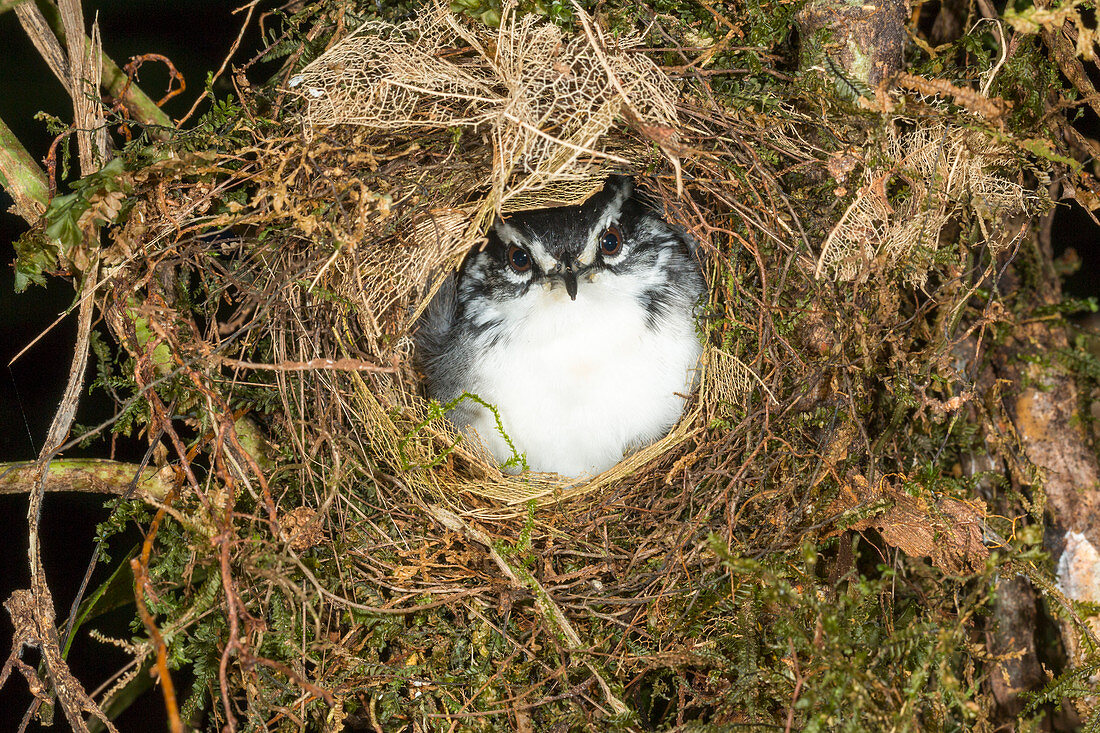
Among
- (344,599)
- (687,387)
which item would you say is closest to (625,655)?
(344,599)

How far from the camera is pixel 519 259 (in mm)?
2846

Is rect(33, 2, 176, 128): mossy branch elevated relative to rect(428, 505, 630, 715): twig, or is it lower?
elevated

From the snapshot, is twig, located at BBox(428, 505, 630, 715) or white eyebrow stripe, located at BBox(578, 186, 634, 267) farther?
white eyebrow stripe, located at BBox(578, 186, 634, 267)

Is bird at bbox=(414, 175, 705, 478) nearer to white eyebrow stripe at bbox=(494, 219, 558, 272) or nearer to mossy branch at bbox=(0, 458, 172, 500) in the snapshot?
white eyebrow stripe at bbox=(494, 219, 558, 272)

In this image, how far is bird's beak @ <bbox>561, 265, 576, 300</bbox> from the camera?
102 inches

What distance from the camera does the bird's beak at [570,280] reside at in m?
2.60

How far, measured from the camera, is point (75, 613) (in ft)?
6.82

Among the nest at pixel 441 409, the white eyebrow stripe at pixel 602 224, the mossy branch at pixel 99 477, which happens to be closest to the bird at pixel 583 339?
the white eyebrow stripe at pixel 602 224

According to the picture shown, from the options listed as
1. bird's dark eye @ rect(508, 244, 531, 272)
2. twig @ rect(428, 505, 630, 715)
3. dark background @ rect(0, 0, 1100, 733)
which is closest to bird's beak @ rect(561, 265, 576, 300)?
bird's dark eye @ rect(508, 244, 531, 272)

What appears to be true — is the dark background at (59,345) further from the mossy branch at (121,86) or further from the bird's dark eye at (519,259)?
the bird's dark eye at (519,259)

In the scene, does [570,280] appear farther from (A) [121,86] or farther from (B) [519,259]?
(A) [121,86]

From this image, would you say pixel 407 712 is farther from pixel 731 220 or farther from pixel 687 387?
pixel 731 220

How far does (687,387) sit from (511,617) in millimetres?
1048

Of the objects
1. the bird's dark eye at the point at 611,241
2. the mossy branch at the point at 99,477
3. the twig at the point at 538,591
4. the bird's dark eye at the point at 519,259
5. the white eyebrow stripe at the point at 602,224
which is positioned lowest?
the twig at the point at 538,591
